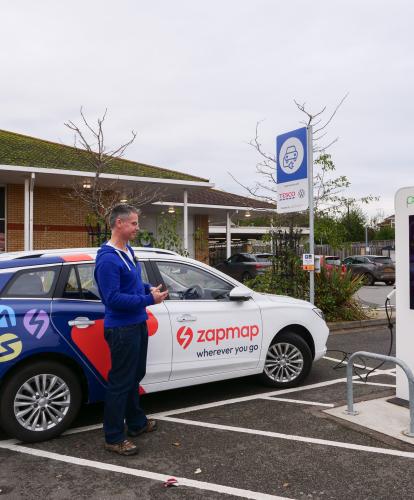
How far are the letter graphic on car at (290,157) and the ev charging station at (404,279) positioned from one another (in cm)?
431

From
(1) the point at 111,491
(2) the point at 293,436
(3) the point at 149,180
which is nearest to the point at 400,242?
(2) the point at 293,436

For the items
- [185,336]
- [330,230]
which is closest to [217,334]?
[185,336]

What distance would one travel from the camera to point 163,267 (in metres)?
5.16

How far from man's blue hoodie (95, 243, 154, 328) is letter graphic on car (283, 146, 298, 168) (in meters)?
6.09

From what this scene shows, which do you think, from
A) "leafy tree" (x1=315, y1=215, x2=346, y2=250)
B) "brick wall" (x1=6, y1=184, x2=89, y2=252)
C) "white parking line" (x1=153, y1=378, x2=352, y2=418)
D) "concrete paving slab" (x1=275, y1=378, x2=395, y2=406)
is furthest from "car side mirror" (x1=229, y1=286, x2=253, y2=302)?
"brick wall" (x1=6, y1=184, x2=89, y2=252)

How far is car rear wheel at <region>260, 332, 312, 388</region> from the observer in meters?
5.70

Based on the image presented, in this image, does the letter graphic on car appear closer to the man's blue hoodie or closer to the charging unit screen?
the charging unit screen

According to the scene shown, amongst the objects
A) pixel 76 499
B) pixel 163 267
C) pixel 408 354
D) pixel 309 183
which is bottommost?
pixel 76 499

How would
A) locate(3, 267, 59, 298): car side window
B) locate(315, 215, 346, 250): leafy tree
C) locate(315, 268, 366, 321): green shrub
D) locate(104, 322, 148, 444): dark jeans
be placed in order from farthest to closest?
locate(315, 215, 346, 250): leafy tree → locate(315, 268, 366, 321): green shrub → locate(3, 267, 59, 298): car side window → locate(104, 322, 148, 444): dark jeans

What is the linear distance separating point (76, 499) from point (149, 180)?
14.0 meters

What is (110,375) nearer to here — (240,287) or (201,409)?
(201,409)

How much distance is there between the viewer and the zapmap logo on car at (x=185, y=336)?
4.89 m

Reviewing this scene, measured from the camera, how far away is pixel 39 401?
419cm

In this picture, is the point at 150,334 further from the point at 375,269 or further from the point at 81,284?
the point at 375,269
